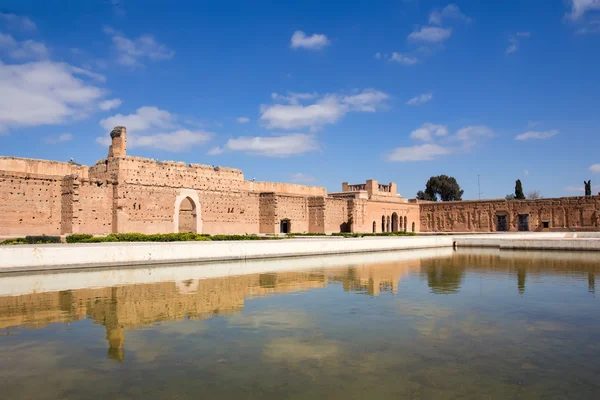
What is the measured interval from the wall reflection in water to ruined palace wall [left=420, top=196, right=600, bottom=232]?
2456 centimetres

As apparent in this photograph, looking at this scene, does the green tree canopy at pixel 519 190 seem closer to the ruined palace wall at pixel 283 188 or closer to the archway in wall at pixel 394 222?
the archway in wall at pixel 394 222

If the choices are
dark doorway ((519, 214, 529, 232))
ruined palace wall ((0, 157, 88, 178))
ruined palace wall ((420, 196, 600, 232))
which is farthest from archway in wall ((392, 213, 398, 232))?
ruined palace wall ((0, 157, 88, 178))

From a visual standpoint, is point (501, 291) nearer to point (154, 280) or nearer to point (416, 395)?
point (416, 395)

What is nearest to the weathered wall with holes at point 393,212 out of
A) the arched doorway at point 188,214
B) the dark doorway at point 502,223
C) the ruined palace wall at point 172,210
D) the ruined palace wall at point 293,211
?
the ruined palace wall at point 293,211

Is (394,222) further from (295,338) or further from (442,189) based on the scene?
(295,338)

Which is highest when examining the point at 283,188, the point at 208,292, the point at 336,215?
the point at 283,188

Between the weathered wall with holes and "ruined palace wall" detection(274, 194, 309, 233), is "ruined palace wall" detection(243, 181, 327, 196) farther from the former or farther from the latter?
the weathered wall with holes

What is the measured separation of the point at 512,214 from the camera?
142 feet

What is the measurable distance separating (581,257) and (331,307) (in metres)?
15.8

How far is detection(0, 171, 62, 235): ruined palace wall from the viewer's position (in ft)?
A: 65.7

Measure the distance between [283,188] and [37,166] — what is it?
17.7 meters

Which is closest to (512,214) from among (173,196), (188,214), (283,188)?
(283,188)

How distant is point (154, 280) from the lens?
13.0 meters

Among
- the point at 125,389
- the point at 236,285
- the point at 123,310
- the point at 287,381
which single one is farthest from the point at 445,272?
the point at 125,389
